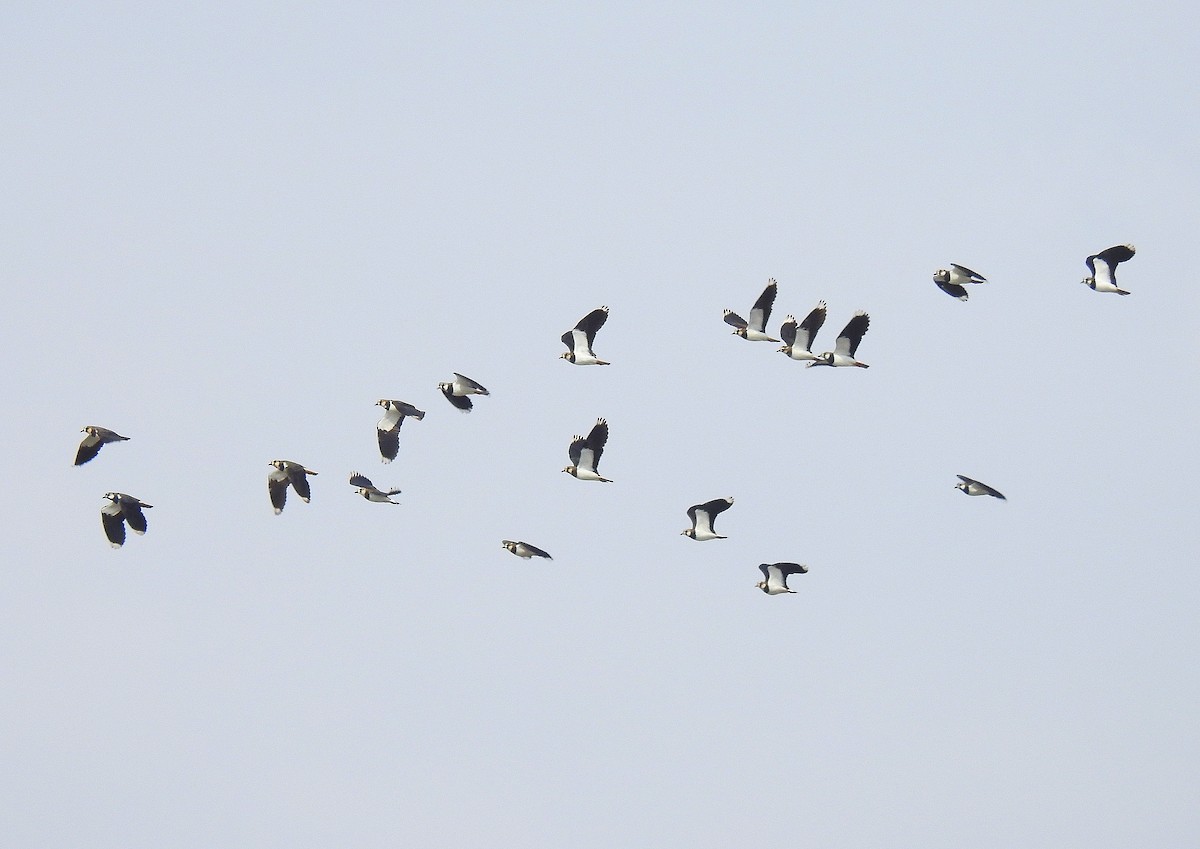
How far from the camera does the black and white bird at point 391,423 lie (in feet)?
201

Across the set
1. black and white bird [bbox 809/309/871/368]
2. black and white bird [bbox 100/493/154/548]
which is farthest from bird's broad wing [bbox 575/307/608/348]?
black and white bird [bbox 100/493/154/548]

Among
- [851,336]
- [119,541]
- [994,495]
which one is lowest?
[119,541]

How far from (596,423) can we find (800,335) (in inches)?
305

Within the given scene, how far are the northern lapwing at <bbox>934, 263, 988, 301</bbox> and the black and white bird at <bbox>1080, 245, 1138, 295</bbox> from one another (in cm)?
419

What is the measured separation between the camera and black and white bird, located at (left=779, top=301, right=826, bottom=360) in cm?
6197

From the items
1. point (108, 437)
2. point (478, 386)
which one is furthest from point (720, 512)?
point (108, 437)

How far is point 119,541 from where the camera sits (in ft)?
195

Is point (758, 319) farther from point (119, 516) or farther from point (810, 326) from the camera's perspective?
point (119, 516)

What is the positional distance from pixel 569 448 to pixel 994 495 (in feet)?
42.9

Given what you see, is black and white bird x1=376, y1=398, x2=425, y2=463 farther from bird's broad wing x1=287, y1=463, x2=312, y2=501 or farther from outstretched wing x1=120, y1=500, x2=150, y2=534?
outstretched wing x1=120, y1=500, x2=150, y2=534

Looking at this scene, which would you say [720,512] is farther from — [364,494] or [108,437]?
[108,437]

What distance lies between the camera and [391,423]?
61812mm

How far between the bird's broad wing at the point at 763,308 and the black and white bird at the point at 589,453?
6.39 meters

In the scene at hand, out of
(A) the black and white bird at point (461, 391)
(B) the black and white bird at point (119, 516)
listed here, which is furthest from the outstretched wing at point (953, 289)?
(B) the black and white bird at point (119, 516)
